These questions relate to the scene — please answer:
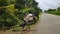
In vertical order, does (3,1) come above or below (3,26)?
above

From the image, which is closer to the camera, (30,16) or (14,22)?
(30,16)

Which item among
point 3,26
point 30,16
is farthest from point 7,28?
point 30,16

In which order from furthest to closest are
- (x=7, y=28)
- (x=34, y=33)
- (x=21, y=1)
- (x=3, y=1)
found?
(x=21, y=1) → (x=3, y=1) → (x=7, y=28) → (x=34, y=33)

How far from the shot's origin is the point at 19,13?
2427 cm

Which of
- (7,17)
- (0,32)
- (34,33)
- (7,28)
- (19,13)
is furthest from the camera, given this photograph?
(19,13)

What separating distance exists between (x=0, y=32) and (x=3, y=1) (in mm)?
4640

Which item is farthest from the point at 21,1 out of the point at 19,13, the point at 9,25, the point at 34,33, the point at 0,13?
the point at 34,33

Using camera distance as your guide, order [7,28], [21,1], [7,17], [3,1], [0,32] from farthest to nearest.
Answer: [21,1] < [3,1] < [7,17] < [7,28] < [0,32]

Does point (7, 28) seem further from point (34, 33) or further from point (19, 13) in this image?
point (19, 13)

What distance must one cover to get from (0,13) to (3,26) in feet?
9.53

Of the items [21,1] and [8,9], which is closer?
[8,9]

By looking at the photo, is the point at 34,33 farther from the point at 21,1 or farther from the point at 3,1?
the point at 21,1

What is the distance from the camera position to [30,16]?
15.9m

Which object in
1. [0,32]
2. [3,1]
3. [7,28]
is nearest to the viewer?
[0,32]
